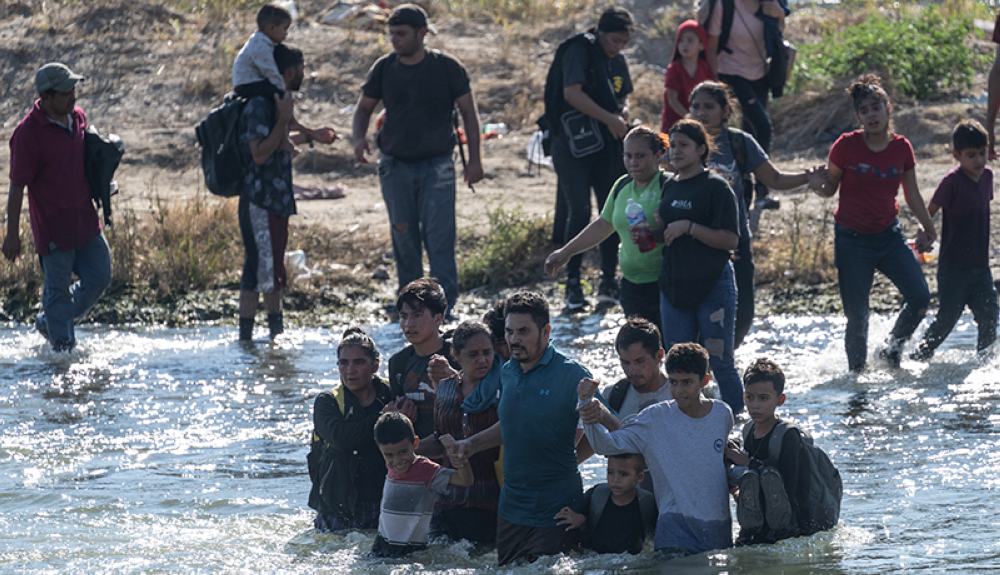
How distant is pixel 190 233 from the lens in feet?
37.7

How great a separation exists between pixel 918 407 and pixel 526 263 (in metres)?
4.66

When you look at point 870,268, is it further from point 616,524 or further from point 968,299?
point 616,524

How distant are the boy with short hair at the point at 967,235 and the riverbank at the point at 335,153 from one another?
1812 mm

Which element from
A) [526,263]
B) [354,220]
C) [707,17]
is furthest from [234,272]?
[707,17]

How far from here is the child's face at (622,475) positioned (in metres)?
4.80

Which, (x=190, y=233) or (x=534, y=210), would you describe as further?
(x=534, y=210)

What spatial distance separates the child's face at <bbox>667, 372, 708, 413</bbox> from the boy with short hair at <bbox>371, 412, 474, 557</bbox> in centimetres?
91

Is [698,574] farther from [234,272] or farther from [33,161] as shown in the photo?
[234,272]

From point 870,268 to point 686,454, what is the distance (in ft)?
11.0

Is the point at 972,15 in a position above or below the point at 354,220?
above

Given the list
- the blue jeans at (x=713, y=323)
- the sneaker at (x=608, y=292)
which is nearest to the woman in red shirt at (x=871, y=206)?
the blue jeans at (x=713, y=323)

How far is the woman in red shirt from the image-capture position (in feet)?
24.1

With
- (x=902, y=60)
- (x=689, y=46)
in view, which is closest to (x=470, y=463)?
(x=689, y=46)

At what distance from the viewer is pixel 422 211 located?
9.42m
